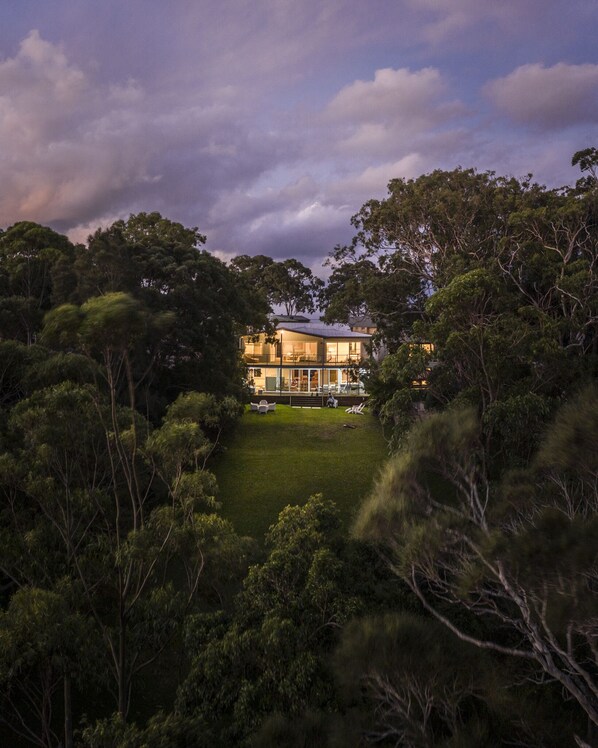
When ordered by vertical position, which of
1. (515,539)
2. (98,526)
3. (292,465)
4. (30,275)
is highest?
(30,275)

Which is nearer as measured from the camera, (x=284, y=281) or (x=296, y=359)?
(x=296, y=359)

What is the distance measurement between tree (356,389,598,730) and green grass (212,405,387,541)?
206 inches

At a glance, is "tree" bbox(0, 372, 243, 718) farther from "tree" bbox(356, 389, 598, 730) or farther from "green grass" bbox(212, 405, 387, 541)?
"green grass" bbox(212, 405, 387, 541)

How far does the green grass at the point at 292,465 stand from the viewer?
16.0 metres

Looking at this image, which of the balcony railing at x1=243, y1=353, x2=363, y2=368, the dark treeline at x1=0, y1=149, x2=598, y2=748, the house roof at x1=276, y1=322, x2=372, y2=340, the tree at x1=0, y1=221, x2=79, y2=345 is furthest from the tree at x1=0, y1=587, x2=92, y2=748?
the house roof at x1=276, y1=322, x2=372, y2=340

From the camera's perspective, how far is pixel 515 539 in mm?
4992

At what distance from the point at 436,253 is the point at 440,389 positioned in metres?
5.90

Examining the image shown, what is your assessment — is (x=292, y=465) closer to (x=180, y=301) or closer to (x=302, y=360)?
(x=180, y=301)

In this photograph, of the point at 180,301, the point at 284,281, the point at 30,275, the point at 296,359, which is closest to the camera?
the point at 30,275

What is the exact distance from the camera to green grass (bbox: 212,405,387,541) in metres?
16.0

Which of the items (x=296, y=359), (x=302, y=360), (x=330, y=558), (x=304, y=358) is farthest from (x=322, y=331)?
(x=330, y=558)

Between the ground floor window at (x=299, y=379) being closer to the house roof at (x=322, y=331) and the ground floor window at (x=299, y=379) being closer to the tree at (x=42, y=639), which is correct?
the house roof at (x=322, y=331)

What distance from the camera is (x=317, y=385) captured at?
39.1 m

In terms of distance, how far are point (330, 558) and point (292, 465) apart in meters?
12.0
